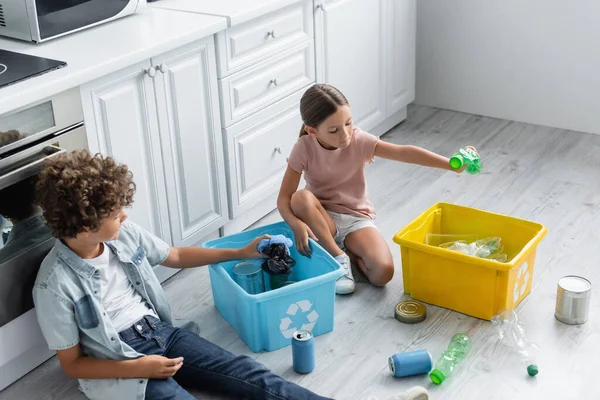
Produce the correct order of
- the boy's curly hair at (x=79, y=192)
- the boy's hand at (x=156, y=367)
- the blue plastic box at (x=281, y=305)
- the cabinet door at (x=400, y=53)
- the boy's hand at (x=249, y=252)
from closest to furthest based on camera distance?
the boy's curly hair at (x=79, y=192), the boy's hand at (x=156, y=367), the blue plastic box at (x=281, y=305), the boy's hand at (x=249, y=252), the cabinet door at (x=400, y=53)

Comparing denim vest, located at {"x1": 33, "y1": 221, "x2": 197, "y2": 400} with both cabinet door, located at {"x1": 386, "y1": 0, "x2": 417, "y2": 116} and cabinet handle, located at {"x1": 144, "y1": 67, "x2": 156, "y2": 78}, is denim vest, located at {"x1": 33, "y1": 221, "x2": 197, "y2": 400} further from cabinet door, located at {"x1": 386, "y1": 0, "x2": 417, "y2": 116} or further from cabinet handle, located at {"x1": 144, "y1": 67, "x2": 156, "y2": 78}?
cabinet door, located at {"x1": 386, "y1": 0, "x2": 417, "y2": 116}

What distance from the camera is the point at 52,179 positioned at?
1917mm

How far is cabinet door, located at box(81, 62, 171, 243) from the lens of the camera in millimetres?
2186

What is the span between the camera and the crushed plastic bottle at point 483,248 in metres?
2.43

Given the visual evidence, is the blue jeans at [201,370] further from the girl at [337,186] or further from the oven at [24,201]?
the girl at [337,186]

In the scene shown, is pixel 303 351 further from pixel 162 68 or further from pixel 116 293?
pixel 162 68

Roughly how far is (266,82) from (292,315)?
2.89 feet

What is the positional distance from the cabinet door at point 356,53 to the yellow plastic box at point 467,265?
2.76ft

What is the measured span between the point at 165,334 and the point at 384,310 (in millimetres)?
677

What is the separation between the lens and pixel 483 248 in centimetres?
245

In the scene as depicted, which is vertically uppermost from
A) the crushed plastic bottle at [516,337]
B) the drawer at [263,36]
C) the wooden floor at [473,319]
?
the drawer at [263,36]

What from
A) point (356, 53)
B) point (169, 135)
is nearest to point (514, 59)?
point (356, 53)

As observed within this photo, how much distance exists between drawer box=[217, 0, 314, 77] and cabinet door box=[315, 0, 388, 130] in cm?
10

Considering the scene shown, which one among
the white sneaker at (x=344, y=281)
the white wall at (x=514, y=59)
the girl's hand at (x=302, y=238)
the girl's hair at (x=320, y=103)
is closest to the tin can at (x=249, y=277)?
the girl's hand at (x=302, y=238)
